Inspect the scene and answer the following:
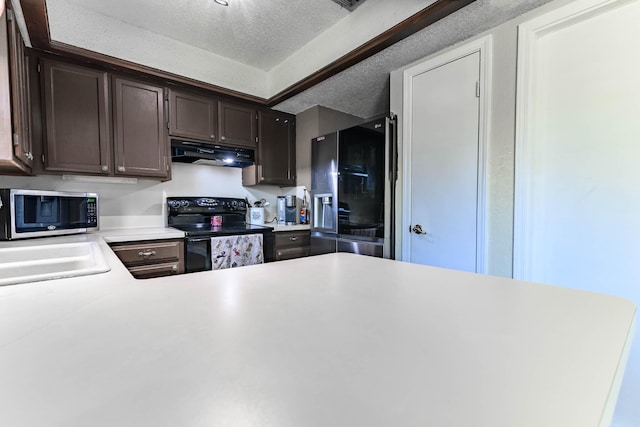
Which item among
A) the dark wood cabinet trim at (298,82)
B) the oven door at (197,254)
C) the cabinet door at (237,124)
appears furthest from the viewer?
the cabinet door at (237,124)

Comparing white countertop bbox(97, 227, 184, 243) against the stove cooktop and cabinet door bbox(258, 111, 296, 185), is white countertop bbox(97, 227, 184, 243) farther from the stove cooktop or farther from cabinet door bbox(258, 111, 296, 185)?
cabinet door bbox(258, 111, 296, 185)

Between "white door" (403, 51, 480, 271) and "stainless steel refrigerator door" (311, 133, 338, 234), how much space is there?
2.40 feet

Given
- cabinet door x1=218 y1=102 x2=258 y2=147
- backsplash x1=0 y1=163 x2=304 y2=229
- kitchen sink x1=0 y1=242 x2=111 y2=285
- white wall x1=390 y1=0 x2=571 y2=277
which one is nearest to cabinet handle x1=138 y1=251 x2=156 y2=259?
kitchen sink x1=0 y1=242 x2=111 y2=285

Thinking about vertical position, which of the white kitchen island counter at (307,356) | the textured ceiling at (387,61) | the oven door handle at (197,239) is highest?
the textured ceiling at (387,61)

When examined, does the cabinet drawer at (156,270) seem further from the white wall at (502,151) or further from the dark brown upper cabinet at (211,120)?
the white wall at (502,151)

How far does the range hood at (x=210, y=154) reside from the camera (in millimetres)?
2607

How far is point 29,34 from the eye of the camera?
6.01ft

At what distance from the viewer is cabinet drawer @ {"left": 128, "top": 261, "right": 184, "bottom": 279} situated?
7.02 feet

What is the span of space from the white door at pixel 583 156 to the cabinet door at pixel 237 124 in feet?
7.84

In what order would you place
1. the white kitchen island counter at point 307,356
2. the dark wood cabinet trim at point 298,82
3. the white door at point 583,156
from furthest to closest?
the dark wood cabinet trim at point 298,82 → the white door at point 583,156 → the white kitchen island counter at point 307,356

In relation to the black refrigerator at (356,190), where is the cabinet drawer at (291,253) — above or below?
below

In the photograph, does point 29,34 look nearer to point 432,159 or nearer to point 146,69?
point 146,69

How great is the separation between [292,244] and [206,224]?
920 millimetres

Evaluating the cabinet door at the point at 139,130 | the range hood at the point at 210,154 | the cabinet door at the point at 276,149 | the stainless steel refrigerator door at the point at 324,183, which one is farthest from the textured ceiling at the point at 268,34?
the range hood at the point at 210,154
